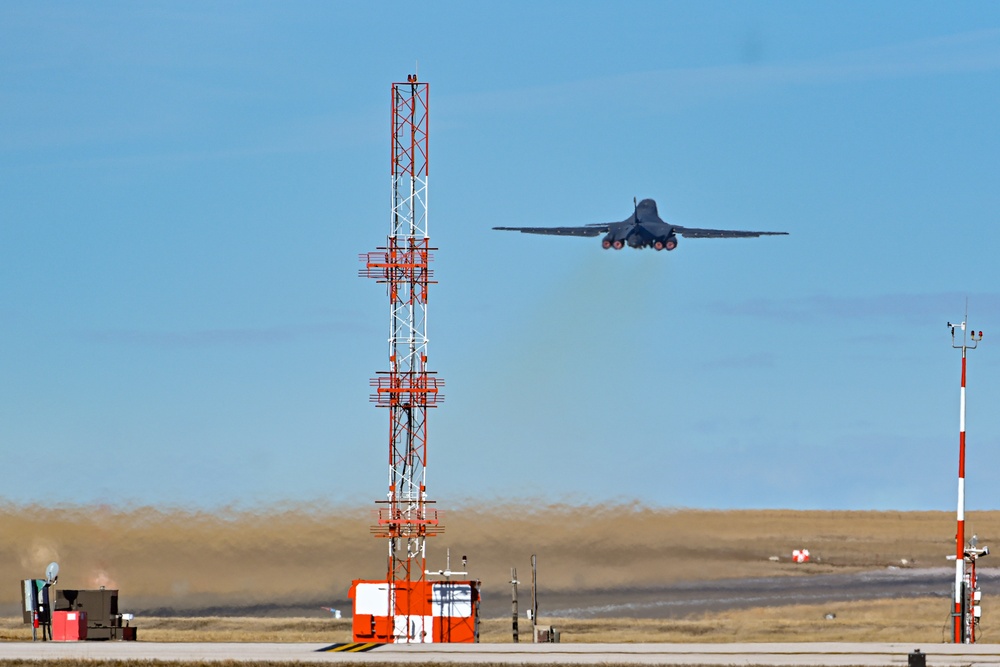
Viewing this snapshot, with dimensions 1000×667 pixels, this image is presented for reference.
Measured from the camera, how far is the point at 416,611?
3351 inches

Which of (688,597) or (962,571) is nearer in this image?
(962,571)

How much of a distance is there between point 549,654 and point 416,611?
20109mm

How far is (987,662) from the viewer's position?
61969mm

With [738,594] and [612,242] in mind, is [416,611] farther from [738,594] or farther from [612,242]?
[612,242]

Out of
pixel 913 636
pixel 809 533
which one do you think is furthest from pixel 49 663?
pixel 809 533

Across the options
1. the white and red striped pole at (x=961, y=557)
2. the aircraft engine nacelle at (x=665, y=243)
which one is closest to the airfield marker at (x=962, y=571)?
the white and red striped pole at (x=961, y=557)

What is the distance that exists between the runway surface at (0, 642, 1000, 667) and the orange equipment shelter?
1156cm

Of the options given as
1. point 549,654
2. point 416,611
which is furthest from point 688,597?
point 549,654

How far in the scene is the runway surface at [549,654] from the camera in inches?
2478

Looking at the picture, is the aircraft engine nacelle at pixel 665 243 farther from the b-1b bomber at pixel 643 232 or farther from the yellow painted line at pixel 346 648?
the yellow painted line at pixel 346 648

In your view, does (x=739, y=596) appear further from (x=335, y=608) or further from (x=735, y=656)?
(x=735, y=656)

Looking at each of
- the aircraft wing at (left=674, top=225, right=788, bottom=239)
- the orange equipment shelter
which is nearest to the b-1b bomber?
the aircraft wing at (left=674, top=225, right=788, bottom=239)

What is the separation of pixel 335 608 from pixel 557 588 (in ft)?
46.2

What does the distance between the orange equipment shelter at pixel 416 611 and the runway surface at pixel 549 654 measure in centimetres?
1156
